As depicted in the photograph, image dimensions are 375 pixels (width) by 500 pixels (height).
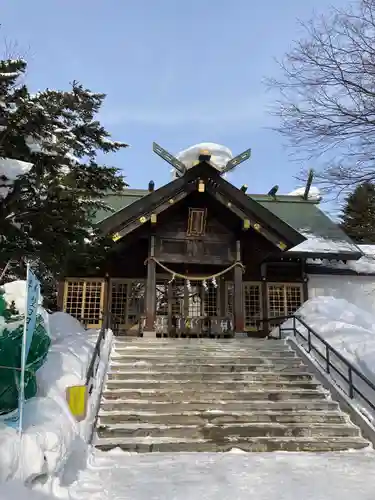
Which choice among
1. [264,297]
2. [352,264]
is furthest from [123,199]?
[352,264]

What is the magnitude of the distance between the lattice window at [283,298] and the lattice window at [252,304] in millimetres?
379

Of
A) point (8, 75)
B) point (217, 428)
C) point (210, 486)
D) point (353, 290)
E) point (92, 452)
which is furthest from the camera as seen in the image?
point (353, 290)

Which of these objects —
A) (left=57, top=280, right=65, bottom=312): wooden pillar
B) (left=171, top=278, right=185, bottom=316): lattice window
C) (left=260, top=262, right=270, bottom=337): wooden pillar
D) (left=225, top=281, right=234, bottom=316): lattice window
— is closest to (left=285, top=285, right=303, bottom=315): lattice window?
(left=260, top=262, right=270, bottom=337): wooden pillar

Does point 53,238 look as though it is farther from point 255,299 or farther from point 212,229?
point 255,299

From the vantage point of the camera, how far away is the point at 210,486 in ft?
18.6

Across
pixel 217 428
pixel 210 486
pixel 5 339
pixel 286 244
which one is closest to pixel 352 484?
pixel 210 486

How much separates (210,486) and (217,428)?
213cm

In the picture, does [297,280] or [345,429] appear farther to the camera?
[297,280]

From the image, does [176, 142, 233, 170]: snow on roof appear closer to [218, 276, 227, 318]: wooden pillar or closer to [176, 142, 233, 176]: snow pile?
[176, 142, 233, 176]: snow pile

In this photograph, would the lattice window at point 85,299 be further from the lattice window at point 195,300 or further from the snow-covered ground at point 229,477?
the snow-covered ground at point 229,477

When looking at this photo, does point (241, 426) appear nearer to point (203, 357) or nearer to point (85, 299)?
point (203, 357)

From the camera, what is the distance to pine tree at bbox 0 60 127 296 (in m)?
8.84

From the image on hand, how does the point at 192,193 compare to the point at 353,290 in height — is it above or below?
above

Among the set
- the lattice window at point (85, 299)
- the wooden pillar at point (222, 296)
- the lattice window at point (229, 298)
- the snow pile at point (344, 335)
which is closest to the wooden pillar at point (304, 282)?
the lattice window at point (229, 298)
